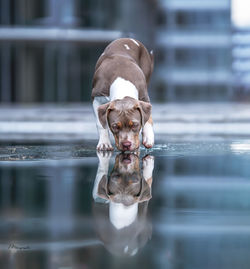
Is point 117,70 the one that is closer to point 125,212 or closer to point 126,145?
point 126,145

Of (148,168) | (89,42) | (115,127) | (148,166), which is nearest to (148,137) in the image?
(115,127)

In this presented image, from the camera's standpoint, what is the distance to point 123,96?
514 centimetres

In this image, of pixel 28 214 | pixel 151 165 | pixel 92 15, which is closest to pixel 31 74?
pixel 92 15

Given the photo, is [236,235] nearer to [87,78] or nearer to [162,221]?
[162,221]

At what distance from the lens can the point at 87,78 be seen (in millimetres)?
23297

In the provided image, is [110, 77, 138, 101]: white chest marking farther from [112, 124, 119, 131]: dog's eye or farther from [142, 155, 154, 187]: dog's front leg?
[142, 155, 154, 187]: dog's front leg

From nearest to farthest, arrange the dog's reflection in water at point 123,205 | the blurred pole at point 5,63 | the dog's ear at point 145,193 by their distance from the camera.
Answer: the dog's reflection in water at point 123,205
the dog's ear at point 145,193
the blurred pole at point 5,63

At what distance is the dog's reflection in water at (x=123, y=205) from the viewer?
1.99m

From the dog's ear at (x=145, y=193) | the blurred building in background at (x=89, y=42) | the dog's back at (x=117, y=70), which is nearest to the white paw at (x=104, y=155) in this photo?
the dog's back at (x=117, y=70)

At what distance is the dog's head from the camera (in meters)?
4.71

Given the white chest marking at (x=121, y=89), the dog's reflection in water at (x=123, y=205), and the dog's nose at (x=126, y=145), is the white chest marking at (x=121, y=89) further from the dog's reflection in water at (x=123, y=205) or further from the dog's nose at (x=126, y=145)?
the dog's reflection in water at (x=123, y=205)

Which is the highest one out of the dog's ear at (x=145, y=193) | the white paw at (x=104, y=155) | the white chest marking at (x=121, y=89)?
the white chest marking at (x=121, y=89)

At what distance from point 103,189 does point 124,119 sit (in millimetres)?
1646

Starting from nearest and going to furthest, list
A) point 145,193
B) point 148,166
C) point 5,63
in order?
point 145,193, point 148,166, point 5,63
